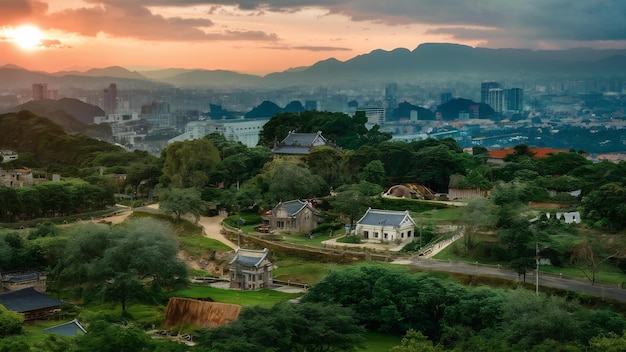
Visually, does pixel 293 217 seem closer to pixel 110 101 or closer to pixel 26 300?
pixel 26 300

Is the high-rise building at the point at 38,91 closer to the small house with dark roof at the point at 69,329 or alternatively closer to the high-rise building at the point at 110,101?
the high-rise building at the point at 110,101

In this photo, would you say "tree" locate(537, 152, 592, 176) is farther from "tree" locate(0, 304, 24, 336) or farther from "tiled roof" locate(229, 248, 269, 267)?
"tree" locate(0, 304, 24, 336)

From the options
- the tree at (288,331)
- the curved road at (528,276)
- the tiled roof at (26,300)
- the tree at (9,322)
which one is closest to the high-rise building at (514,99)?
the curved road at (528,276)

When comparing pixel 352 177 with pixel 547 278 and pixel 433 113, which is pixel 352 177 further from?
pixel 433 113

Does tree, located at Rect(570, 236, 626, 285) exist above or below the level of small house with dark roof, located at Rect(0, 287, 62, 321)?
above

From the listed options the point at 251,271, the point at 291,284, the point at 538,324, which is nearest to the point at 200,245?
the point at 251,271

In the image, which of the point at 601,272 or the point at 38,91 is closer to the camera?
the point at 601,272

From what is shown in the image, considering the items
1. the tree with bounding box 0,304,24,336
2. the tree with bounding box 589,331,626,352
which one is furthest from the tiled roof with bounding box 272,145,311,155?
the tree with bounding box 589,331,626,352
